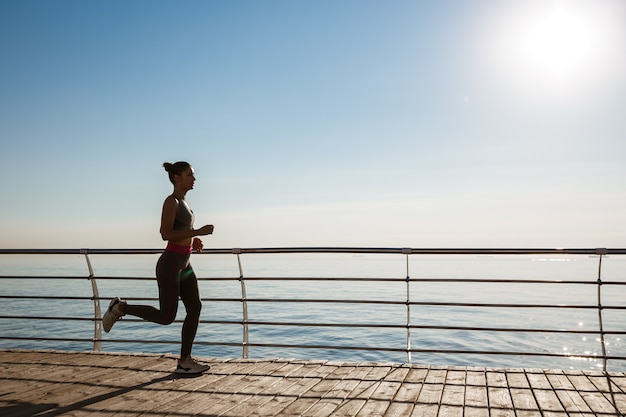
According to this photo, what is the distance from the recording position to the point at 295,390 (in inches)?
167

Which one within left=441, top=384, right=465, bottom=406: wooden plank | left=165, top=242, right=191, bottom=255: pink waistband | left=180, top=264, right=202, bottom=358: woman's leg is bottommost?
left=441, top=384, right=465, bottom=406: wooden plank

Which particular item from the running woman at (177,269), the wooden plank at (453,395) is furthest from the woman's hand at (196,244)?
the wooden plank at (453,395)

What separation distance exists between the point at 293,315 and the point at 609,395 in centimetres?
2689

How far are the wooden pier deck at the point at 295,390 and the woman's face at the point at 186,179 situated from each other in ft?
5.39

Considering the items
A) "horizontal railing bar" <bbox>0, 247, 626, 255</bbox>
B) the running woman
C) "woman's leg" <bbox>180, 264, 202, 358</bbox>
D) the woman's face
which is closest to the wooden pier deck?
"woman's leg" <bbox>180, 264, 202, 358</bbox>

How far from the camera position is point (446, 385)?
439 cm

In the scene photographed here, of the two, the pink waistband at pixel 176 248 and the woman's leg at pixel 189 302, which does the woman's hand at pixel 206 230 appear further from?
the woman's leg at pixel 189 302

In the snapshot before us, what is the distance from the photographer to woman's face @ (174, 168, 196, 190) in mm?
4691

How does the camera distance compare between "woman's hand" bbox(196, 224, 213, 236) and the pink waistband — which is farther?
the pink waistband

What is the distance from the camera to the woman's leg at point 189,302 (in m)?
4.76

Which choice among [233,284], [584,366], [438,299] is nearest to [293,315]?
[438,299]

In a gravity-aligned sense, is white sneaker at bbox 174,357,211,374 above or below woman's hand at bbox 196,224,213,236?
below

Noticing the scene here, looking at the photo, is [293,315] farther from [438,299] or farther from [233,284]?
A: [233,284]

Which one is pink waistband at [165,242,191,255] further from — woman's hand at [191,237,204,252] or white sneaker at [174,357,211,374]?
white sneaker at [174,357,211,374]
